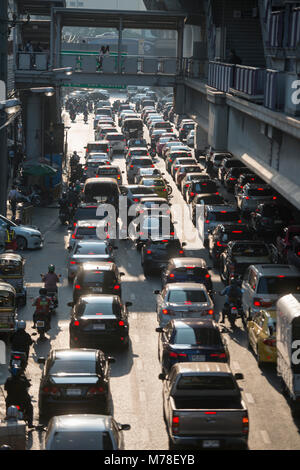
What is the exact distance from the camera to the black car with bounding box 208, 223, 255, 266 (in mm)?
33625

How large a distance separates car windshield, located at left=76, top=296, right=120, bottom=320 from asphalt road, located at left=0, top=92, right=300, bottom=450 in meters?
1.12

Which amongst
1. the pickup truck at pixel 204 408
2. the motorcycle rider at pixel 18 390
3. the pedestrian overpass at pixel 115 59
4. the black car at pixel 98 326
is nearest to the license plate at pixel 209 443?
the pickup truck at pixel 204 408

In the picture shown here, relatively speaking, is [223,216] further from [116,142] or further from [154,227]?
[116,142]

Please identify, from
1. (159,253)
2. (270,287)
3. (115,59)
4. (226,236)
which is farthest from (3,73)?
(115,59)

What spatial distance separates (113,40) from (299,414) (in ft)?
450

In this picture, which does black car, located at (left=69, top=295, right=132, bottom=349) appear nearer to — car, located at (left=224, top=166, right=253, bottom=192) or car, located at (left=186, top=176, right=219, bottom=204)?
car, located at (left=186, top=176, right=219, bottom=204)

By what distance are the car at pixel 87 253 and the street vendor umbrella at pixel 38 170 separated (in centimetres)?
1533

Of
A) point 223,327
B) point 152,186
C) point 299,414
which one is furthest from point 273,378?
point 152,186

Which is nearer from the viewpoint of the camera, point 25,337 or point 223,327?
point 25,337

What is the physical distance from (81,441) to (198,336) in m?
7.12

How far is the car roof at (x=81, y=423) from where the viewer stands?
14.1 metres

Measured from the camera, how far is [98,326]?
2289cm

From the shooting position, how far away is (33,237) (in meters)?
37.4
